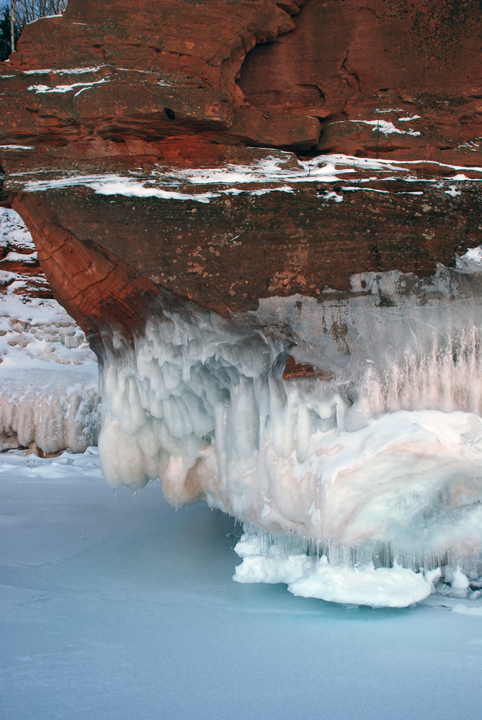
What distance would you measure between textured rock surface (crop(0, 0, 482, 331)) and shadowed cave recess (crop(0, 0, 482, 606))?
1 centimetres

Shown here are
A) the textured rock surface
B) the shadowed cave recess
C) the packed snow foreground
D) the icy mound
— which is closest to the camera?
the packed snow foreground

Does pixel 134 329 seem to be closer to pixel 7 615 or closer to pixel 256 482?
pixel 256 482

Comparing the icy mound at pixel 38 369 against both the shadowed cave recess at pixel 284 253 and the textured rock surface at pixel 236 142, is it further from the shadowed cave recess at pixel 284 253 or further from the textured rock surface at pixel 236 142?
the textured rock surface at pixel 236 142

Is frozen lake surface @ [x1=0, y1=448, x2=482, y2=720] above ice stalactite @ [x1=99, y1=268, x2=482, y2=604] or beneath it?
beneath

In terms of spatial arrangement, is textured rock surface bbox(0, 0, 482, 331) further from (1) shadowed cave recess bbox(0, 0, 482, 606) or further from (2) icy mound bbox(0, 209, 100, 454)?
(2) icy mound bbox(0, 209, 100, 454)

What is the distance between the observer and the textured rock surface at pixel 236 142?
291 cm

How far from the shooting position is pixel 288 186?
2994 mm

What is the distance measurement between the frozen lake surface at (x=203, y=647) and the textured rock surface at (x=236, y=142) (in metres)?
1.61

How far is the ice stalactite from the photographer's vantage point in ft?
8.75

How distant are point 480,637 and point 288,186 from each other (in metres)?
2.45

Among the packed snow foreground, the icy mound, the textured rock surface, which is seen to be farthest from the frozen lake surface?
the icy mound

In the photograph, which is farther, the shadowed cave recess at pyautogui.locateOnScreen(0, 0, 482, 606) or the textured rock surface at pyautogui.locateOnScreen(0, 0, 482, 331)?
the textured rock surface at pyautogui.locateOnScreen(0, 0, 482, 331)

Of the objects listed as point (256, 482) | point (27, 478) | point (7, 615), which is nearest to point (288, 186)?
point (256, 482)

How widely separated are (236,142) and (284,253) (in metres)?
1.01
